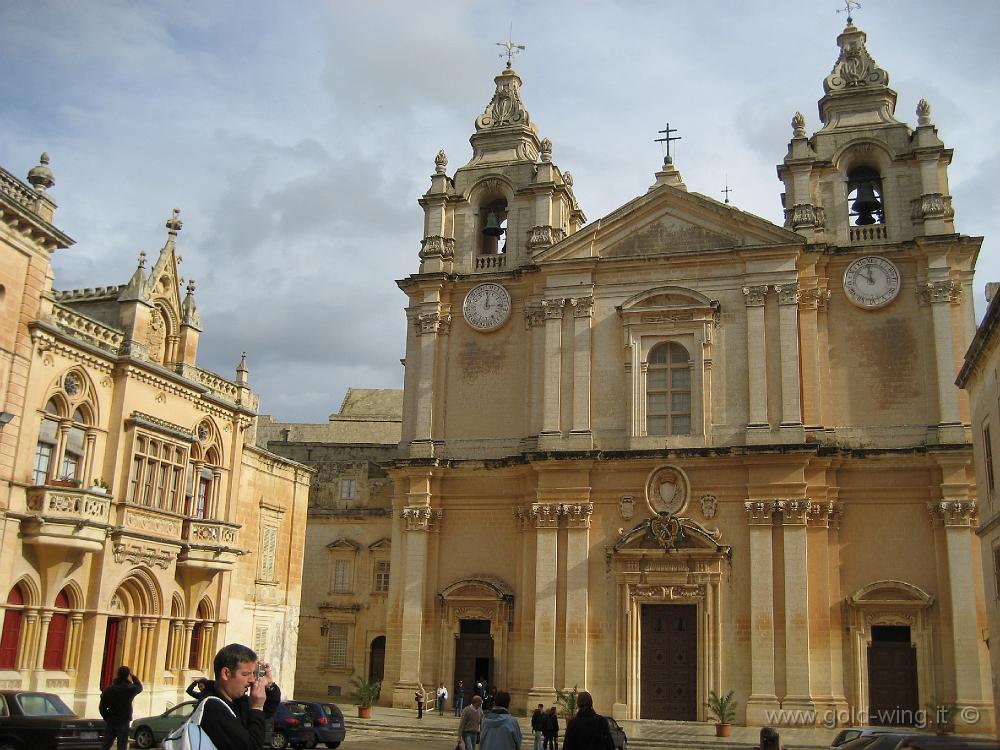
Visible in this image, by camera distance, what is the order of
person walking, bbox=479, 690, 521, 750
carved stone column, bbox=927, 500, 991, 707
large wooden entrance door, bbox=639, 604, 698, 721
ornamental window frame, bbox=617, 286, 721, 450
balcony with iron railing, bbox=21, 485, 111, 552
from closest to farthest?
1. person walking, bbox=479, 690, 521, 750
2. balcony with iron railing, bbox=21, 485, 111, 552
3. carved stone column, bbox=927, 500, 991, 707
4. large wooden entrance door, bbox=639, 604, 698, 721
5. ornamental window frame, bbox=617, 286, 721, 450

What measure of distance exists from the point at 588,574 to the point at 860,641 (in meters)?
8.08

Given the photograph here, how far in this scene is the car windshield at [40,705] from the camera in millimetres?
17344

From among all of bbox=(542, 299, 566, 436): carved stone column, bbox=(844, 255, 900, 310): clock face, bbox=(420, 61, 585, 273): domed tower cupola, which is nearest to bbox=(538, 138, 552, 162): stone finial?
bbox=(420, 61, 585, 273): domed tower cupola

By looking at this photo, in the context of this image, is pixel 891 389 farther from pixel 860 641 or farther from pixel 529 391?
pixel 529 391

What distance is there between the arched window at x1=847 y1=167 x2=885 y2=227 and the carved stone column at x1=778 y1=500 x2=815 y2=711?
10095 mm

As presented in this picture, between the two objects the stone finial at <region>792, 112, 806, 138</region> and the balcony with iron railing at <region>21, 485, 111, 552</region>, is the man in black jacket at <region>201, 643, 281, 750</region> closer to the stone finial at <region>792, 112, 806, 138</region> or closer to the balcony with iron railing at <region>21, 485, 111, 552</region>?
the balcony with iron railing at <region>21, 485, 111, 552</region>

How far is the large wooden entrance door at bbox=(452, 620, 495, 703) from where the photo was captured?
32.9 metres

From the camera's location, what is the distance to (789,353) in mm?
31750

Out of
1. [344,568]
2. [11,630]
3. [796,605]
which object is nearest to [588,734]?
[11,630]

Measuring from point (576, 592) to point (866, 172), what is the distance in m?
16.9

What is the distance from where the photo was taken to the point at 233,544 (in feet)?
95.0

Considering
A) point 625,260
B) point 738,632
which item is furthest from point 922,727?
point 625,260

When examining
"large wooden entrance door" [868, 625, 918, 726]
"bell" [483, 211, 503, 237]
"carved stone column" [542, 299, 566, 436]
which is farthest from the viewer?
"bell" [483, 211, 503, 237]

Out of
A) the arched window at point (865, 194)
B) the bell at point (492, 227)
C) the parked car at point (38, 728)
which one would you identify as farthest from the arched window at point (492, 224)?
the parked car at point (38, 728)
